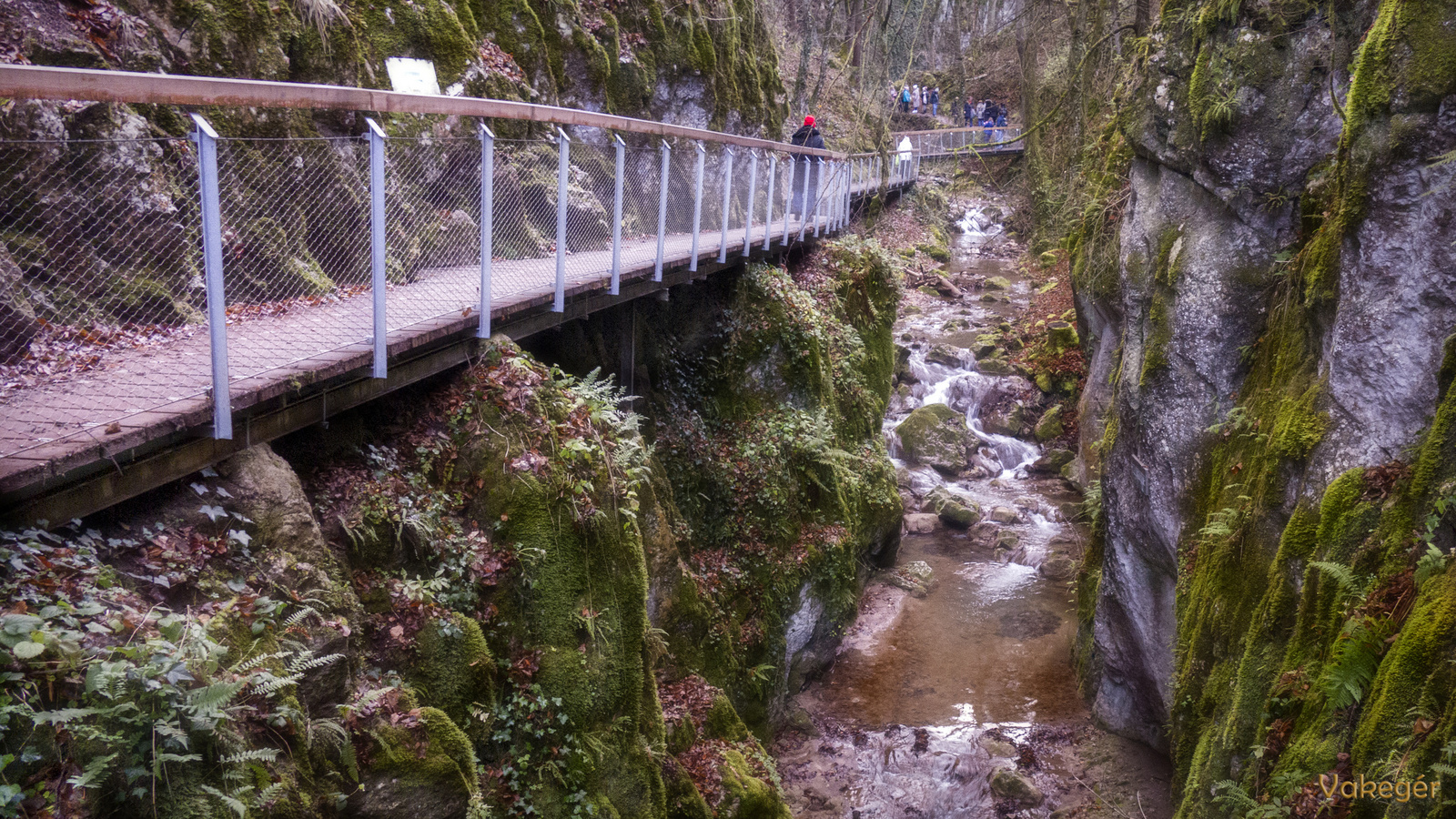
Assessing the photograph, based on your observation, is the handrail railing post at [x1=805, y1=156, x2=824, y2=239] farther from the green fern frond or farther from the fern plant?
the green fern frond

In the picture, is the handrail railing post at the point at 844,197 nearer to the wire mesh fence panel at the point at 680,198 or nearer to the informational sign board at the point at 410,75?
the wire mesh fence panel at the point at 680,198

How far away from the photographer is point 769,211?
12.1 m

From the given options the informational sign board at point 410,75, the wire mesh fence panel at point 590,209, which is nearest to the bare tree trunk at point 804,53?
the informational sign board at point 410,75

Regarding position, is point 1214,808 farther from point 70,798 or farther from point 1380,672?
point 70,798

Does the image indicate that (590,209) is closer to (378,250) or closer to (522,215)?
(522,215)

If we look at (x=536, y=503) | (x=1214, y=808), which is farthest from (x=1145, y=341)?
(x=536, y=503)

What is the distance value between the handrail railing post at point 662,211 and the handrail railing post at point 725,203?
157cm

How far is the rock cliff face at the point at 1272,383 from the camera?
19.1ft

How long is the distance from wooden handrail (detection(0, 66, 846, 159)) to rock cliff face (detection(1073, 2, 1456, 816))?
20.8ft

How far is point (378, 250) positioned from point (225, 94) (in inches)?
49.7

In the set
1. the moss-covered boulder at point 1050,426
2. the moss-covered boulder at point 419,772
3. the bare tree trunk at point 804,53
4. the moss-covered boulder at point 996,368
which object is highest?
the bare tree trunk at point 804,53

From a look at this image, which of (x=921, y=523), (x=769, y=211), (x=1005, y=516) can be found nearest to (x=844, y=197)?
(x=769, y=211)

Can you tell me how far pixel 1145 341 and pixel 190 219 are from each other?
9604 mm

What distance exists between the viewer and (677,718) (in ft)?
24.5
